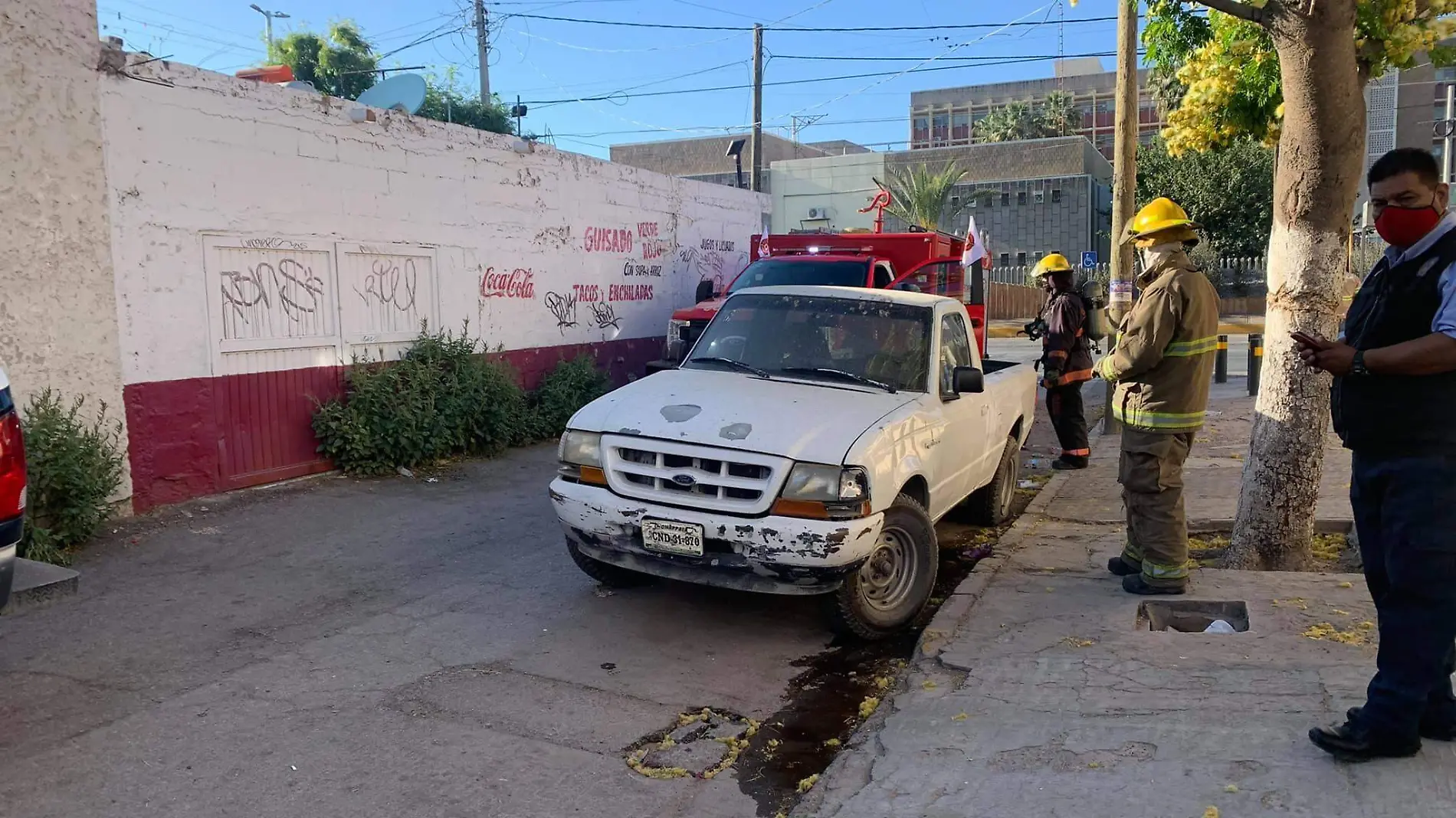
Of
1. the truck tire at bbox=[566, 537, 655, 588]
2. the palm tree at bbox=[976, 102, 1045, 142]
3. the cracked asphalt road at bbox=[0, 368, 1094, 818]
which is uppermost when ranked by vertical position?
the palm tree at bbox=[976, 102, 1045, 142]

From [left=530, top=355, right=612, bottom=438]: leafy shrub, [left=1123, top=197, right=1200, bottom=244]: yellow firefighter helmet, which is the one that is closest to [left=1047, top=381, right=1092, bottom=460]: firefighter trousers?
[left=1123, top=197, right=1200, bottom=244]: yellow firefighter helmet

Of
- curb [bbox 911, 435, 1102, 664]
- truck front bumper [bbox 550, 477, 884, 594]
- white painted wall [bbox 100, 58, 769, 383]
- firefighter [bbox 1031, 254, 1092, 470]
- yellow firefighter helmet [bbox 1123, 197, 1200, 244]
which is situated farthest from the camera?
firefighter [bbox 1031, 254, 1092, 470]

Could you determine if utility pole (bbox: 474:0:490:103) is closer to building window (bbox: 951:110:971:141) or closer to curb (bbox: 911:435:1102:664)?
curb (bbox: 911:435:1102:664)

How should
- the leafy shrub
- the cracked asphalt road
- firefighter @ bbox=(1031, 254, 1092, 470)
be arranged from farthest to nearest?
the leafy shrub, firefighter @ bbox=(1031, 254, 1092, 470), the cracked asphalt road

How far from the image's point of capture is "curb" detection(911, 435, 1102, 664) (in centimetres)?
477

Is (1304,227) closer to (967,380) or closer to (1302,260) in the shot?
(1302,260)

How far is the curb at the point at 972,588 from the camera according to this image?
15.7 feet

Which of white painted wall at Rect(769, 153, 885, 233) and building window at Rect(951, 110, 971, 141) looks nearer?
white painted wall at Rect(769, 153, 885, 233)

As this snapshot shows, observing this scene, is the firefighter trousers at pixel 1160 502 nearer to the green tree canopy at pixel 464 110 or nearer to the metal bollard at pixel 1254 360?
the metal bollard at pixel 1254 360

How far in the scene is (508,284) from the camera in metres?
10.8

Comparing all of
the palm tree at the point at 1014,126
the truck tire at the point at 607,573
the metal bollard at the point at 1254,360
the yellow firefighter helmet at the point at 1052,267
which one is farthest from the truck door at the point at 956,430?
the palm tree at the point at 1014,126

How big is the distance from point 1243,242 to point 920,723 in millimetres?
38038

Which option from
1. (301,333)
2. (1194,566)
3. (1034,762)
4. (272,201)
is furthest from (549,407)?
(1034,762)

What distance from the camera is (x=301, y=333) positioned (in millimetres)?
8539
